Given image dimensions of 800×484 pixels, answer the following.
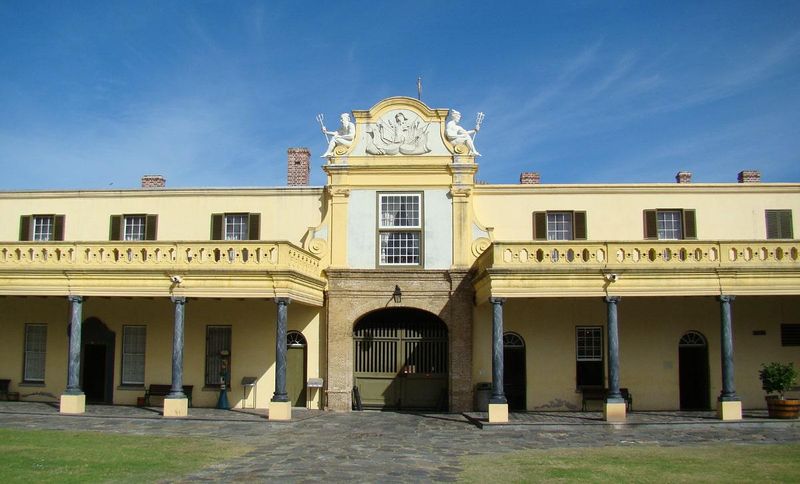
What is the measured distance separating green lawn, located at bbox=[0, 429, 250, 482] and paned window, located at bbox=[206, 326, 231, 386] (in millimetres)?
6728

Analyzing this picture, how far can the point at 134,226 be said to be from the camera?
2520 cm

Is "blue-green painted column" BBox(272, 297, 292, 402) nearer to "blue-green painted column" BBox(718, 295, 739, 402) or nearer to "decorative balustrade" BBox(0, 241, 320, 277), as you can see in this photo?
"decorative balustrade" BBox(0, 241, 320, 277)

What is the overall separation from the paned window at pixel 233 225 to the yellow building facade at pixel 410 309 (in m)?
0.05

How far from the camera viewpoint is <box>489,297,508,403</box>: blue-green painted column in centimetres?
1986

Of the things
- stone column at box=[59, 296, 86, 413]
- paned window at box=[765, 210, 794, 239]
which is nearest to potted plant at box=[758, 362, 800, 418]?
paned window at box=[765, 210, 794, 239]

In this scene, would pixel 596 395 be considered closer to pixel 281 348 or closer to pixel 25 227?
pixel 281 348

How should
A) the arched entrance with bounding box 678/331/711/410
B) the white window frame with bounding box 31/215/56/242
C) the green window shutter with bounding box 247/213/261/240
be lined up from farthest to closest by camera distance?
the white window frame with bounding box 31/215/56/242 < the green window shutter with bounding box 247/213/261/240 < the arched entrance with bounding box 678/331/711/410

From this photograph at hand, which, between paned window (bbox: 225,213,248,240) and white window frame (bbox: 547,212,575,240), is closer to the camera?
white window frame (bbox: 547,212,575,240)

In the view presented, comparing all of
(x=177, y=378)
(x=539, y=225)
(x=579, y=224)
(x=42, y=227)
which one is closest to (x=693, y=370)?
(x=579, y=224)

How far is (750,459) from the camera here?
14258 millimetres

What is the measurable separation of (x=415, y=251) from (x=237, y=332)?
5981 millimetres

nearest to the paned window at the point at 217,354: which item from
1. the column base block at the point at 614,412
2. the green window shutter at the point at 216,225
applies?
the green window shutter at the point at 216,225

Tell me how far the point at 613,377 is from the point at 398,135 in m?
9.66

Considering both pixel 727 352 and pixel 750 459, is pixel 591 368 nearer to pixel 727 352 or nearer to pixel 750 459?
pixel 727 352
